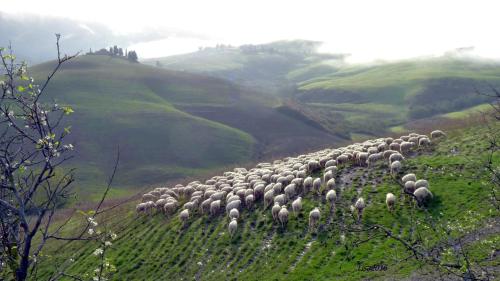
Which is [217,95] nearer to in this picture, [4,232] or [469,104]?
[469,104]

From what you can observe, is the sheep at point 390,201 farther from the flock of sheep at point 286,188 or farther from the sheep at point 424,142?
the sheep at point 424,142

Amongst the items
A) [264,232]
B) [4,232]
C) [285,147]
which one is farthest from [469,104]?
[4,232]

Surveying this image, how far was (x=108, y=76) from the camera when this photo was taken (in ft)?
501

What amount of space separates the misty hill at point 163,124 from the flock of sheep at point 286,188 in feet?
152

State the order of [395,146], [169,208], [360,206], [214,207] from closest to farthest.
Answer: [360,206]
[214,207]
[395,146]
[169,208]

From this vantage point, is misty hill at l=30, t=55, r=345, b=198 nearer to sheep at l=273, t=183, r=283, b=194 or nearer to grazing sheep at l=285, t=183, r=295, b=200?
sheep at l=273, t=183, r=283, b=194

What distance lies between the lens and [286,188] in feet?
112

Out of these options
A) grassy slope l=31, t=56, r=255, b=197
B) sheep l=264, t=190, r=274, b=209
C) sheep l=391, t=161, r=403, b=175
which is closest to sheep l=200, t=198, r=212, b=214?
sheep l=264, t=190, r=274, b=209

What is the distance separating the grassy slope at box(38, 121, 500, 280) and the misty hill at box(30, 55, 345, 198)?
5160cm

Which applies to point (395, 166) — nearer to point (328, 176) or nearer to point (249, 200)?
point (328, 176)

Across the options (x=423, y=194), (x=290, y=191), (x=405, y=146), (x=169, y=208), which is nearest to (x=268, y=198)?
(x=290, y=191)

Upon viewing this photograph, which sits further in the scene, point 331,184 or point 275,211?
point 331,184

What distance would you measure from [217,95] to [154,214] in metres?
113

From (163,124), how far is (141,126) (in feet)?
18.3
